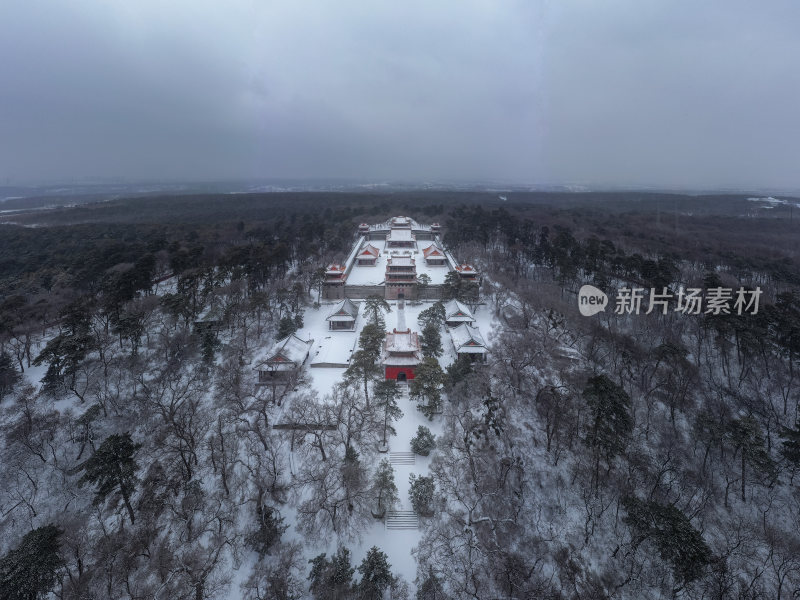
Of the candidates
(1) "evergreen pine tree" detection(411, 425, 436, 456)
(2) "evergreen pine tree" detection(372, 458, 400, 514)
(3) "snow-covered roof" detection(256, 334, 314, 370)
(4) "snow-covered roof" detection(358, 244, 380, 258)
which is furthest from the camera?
(4) "snow-covered roof" detection(358, 244, 380, 258)

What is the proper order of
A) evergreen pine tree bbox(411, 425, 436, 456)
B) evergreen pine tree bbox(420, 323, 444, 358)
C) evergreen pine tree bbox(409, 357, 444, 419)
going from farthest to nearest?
evergreen pine tree bbox(420, 323, 444, 358) < evergreen pine tree bbox(409, 357, 444, 419) < evergreen pine tree bbox(411, 425, 436, 456)

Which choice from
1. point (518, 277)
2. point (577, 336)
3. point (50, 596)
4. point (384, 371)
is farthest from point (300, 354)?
point (518, 277)

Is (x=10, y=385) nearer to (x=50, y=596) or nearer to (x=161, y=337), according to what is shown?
(x=161, y=337)

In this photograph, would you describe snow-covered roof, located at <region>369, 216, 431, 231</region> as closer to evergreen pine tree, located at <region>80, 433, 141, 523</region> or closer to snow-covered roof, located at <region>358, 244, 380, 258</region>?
snow-covered roof, located at <region>358, 244, 380, 258</region>

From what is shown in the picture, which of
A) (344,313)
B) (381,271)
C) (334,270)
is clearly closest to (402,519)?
(344,313)

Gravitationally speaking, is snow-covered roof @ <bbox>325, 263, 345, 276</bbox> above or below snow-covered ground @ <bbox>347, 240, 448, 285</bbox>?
above

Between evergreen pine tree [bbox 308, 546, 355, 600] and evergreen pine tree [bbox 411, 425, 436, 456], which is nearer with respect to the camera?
evergreen pine tree [bbox 308, 546, 355, 600]

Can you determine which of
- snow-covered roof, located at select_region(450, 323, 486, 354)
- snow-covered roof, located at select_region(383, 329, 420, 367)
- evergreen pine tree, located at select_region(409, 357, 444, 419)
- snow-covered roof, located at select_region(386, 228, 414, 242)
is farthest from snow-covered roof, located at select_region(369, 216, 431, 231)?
evergreen pine tree, located at select_region(409, 357, 444, 419)
